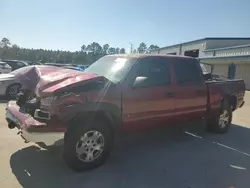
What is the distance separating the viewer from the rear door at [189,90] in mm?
5648

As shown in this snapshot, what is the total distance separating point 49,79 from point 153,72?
79.1 inches

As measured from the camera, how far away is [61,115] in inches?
153

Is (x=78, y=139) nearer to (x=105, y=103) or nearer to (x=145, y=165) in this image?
(x=105, y=103)

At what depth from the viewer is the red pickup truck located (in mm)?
3928

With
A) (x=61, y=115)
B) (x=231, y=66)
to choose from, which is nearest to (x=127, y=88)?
(x=61, y=115)

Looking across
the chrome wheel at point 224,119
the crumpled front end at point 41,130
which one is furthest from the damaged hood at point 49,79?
the chrome wheel at point 224,119

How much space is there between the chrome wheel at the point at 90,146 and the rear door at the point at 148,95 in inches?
24.1

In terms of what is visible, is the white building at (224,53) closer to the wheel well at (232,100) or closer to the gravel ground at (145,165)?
the wheel well at (232,100)

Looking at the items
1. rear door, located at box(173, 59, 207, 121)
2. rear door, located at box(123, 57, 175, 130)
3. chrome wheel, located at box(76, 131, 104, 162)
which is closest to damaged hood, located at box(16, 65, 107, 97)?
rear door, located at box(123, 57, 175, 130)

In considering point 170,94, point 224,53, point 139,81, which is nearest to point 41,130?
point 139,81

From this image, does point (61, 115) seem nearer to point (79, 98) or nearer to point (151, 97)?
point (79, 98)

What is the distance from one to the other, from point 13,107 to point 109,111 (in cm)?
179

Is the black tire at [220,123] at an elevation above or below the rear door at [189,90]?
below

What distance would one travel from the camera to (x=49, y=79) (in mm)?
4309
